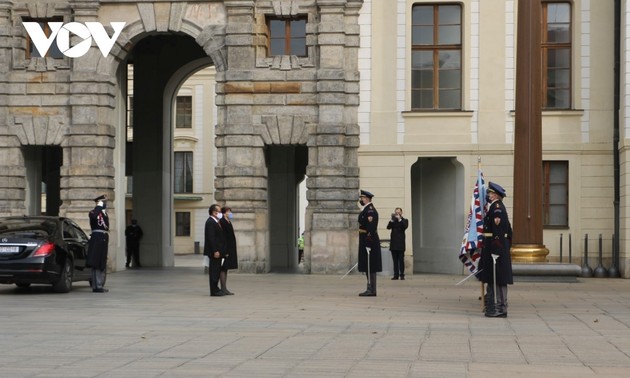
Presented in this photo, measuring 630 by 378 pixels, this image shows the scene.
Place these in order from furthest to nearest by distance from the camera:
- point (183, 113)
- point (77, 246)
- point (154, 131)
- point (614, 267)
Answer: point (183, 113) → point (154, 131) → point (614, 267) → point (77, 246)

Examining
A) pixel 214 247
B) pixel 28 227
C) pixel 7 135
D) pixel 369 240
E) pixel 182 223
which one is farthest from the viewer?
pixel 182 223

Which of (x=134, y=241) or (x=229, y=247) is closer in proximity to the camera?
(x=229, y=247)

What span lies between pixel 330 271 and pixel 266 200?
110 inches

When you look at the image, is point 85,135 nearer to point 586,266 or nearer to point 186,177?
point 586,266

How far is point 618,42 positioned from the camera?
1260 inches

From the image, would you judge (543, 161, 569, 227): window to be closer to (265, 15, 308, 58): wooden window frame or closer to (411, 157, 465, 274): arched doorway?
(411, 157, 465, 274): arched doorway

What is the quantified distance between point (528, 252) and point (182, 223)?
42.4 meters

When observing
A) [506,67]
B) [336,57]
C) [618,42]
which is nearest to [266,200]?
[336,57]

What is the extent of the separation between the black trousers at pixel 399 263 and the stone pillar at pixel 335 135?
1.50 meters

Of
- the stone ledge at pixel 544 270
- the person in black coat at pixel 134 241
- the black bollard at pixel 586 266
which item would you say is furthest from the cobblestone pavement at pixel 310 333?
the person in black coat at pixel 134 241

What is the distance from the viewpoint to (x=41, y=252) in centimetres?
2300

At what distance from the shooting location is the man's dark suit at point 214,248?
Result: 914 inches

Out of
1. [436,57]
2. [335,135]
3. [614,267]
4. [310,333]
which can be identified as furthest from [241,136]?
[310,333]

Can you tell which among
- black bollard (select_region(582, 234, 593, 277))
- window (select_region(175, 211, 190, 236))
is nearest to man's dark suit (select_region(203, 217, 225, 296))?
black bollard (select_region(582, 234, 593, 277))
